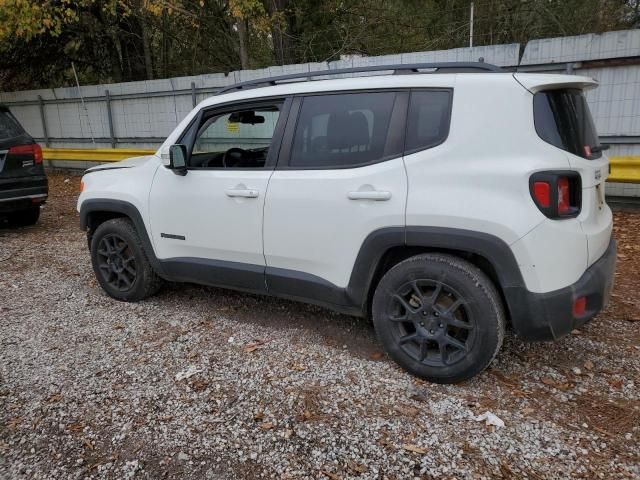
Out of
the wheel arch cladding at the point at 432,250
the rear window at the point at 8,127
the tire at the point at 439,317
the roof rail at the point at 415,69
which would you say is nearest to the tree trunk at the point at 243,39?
the rear window at the point at 8,127

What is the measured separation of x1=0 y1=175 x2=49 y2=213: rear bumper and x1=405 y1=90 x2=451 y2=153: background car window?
6.06m

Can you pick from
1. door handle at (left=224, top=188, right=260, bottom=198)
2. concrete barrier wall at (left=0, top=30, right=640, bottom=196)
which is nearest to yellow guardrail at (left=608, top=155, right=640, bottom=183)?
concrete barrier wall at (left=0, top=30, right=640, bottom=196)

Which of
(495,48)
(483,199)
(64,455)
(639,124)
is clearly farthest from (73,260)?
(639,124)

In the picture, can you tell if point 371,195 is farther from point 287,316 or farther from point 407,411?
point 287,316

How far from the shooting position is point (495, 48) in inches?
307

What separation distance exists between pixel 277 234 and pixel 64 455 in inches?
72.7

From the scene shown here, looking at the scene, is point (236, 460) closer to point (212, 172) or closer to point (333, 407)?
point (333, 407)

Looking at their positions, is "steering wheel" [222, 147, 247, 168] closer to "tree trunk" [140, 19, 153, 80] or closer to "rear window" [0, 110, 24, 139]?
"rear window" [0, 110, 24, 139]

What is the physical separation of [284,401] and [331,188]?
4.52ft

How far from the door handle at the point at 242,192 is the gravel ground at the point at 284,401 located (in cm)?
111

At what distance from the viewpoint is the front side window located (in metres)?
4.05

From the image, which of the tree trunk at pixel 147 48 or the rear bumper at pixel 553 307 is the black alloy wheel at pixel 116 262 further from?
the tree trunk at pixel 147 48

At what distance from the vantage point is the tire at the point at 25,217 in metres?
8.14

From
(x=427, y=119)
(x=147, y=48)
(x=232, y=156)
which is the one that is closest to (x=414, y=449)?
(x=427, y=119)
